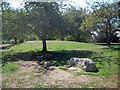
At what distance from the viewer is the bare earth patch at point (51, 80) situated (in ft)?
14.5

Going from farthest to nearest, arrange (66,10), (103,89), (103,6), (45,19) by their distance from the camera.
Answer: (103,6) < (66,10) < (45,19) < (103,89)

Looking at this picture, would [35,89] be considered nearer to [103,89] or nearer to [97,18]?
[103,89]

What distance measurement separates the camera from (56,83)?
14.9ft

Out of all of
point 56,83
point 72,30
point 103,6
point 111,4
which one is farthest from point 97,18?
point 56,83

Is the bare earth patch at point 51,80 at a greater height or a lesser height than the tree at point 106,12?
lesser

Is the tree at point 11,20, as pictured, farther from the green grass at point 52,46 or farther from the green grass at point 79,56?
the green grass at point 52,46

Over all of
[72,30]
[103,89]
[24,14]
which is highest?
[24,14]

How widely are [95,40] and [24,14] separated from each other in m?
13.9

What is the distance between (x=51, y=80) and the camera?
15.8ft

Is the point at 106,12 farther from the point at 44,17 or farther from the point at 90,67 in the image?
the point at 90,67

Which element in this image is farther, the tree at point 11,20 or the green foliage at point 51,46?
the green foliage at point 51,46

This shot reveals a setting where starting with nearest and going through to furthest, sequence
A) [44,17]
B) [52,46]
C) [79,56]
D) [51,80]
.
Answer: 1. [51,80]
2. [79,56]
3. [44,17]
4. [52,46]

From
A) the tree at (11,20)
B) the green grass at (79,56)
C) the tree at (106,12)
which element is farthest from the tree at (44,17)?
the tree at (106,12)

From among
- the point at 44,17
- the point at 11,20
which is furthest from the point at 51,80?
the point at 11,20
